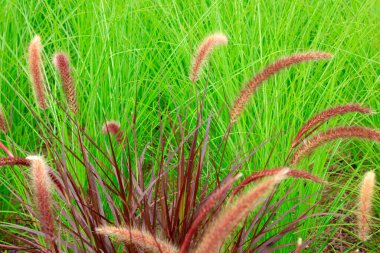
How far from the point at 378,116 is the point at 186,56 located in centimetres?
96

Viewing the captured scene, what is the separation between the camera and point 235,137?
295 cm

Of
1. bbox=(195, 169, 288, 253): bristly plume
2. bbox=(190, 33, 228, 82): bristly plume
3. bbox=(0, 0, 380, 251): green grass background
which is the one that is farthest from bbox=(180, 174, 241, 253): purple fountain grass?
bbox=(0, 0, 380, 251): green grass background

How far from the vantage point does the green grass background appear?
2.96 m

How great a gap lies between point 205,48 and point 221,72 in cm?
110

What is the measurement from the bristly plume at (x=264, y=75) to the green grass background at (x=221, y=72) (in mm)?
602

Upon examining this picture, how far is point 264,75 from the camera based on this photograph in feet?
7.07

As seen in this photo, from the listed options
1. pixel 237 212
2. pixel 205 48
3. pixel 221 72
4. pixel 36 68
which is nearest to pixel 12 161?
pixel 36 68

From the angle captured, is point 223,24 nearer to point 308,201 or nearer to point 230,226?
point 308,201

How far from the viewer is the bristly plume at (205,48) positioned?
2236 millimetres

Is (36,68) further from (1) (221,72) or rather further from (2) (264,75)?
(1) (221,72)

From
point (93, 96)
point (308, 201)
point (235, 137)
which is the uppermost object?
point (93, 96)

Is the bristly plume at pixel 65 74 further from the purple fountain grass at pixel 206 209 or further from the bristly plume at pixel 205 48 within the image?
the purple fountain grass at pixel 206 209

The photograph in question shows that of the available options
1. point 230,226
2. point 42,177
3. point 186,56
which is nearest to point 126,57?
point 186,56

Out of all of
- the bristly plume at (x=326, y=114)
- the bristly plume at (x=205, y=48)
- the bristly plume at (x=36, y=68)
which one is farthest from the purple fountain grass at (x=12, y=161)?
the bristly plume at (x=326, y=114)
